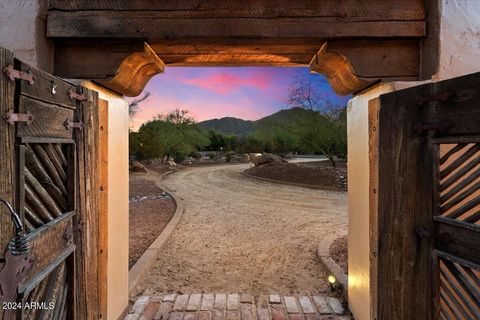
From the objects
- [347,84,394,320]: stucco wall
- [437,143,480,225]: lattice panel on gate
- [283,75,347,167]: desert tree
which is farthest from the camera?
[283,75,347,167]: desert tree

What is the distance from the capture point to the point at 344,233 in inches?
204

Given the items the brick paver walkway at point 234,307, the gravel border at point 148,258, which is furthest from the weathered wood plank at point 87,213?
the gravel border at point 148,258

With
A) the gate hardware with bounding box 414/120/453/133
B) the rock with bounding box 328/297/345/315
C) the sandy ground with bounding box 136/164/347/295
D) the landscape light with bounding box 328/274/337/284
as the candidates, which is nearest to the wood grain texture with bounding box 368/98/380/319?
the gate hardware with bounding box 414/120/453/133

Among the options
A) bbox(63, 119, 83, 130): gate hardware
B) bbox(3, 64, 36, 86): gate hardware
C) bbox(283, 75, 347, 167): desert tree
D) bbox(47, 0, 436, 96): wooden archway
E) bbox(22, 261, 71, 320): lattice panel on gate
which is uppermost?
bbox(283, 75, 347, 167): desert tree

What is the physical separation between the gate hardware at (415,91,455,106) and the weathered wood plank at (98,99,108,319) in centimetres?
215

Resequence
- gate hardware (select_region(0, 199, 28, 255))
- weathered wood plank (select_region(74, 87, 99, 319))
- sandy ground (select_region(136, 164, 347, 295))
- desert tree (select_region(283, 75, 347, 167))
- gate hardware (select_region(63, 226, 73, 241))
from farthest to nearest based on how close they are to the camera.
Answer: desert tree (select_region(283, 75, 347, 167)), sandy ground (select_region(136, 164, 347, 295)), weathered wood plank (select_region(74, 87, 99, 319)), gate hardware (select_region(63, 226, 73, 241)), gate hardware (select_region(0, 199, 28, 255))

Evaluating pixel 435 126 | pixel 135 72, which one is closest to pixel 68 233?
pixel 135 72

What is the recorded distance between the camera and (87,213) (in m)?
1.76

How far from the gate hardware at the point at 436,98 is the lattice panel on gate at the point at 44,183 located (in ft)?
6.73

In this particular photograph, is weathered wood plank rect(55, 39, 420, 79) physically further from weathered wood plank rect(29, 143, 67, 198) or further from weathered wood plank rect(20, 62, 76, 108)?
weathered wood plank rect(29, 143, 67, 198)

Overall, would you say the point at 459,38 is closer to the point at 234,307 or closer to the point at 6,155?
the point at 6,155

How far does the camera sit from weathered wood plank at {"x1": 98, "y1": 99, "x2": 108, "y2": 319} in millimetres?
1975

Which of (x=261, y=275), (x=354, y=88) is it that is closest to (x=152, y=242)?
(x=261, y=275)

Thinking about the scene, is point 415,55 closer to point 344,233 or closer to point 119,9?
point 119,9
